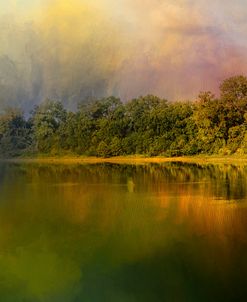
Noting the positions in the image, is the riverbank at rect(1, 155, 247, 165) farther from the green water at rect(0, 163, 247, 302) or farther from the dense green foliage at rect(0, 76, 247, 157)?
the green water at rect(0, 163, 247, 302)

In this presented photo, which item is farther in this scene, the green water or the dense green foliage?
the dense green foliage

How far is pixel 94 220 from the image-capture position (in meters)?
8.14

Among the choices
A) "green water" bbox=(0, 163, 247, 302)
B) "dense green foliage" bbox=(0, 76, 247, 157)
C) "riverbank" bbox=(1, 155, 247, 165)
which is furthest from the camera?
"dense green foliage" bbox=(0, 76, 247, 157)

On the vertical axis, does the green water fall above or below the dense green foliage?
below

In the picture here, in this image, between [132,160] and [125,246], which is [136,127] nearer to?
[132,160]

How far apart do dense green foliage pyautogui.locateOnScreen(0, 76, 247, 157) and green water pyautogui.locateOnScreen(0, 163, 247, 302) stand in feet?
37.9

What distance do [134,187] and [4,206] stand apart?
323 centimetres

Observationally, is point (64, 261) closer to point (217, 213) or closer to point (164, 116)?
point (217, 213)

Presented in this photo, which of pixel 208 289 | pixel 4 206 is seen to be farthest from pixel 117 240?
pixel 4 206

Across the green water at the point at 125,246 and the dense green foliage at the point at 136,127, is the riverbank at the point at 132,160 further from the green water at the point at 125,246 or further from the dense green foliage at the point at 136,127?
the green water at the point at 125,246

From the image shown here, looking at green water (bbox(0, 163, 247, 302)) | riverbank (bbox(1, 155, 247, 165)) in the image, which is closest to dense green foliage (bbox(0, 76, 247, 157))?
riverbank (bbox(1, 155, 247, 165))

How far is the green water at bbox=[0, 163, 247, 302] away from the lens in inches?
208

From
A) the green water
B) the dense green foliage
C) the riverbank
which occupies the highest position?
the dense green foliage

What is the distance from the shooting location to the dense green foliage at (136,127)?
2216cm
